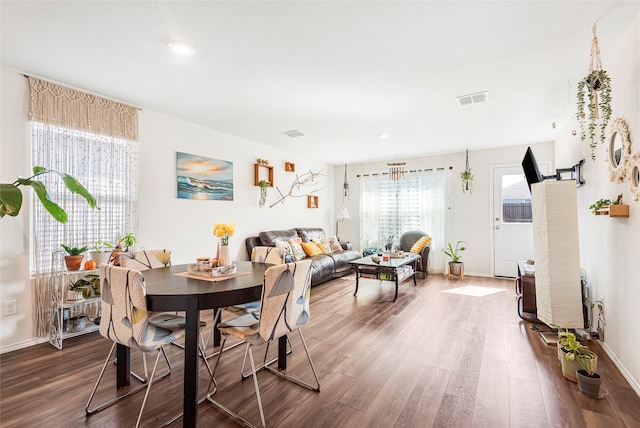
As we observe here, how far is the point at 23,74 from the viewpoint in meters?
2.78

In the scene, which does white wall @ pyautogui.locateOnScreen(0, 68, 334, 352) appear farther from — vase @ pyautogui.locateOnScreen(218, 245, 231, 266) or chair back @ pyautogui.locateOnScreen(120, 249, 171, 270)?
vase @ pyautogui.locateOnScreen(218, 245, 231, 266)

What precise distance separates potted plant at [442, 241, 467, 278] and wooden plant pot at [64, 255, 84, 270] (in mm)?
5648

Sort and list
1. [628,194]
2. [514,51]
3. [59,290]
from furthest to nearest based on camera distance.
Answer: [59,290] → [514,51] → [628,194]

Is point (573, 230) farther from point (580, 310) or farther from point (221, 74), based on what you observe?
point (221, 74)

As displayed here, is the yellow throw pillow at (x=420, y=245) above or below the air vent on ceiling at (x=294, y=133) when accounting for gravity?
below

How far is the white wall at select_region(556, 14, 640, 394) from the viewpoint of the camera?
6.86ft

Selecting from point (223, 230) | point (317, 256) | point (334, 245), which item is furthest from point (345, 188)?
point (223, 230)

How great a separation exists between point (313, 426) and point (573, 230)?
2.65 m

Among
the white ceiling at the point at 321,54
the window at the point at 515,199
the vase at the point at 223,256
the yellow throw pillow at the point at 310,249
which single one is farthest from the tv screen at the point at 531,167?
the yellow throw pillow at the point at 310,249

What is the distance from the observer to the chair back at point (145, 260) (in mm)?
2496

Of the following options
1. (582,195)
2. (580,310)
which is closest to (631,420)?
(580,310)

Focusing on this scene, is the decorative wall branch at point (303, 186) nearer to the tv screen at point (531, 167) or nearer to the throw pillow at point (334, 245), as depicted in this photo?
the throw pillow at point (334, 245)

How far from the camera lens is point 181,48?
2.33m

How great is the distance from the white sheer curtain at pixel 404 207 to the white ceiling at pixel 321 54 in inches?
97.1
